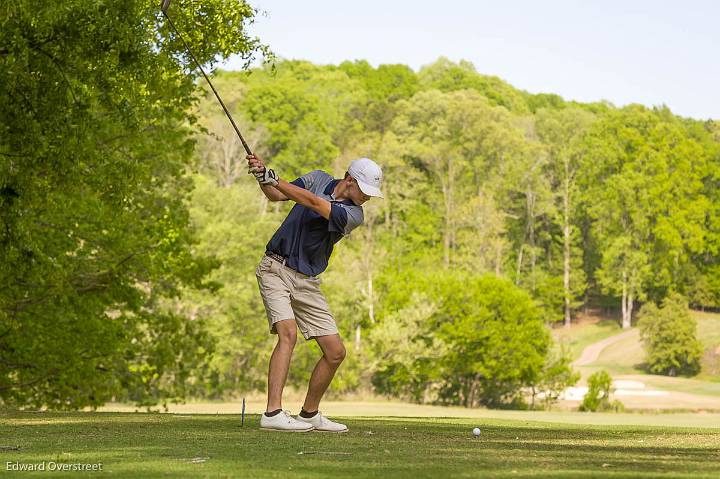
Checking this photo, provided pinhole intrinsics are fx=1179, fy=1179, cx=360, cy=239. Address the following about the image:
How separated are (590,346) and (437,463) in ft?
250

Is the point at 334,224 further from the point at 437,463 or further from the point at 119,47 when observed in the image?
the point at 119,47

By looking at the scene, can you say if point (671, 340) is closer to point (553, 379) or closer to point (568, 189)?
point (553, 379)

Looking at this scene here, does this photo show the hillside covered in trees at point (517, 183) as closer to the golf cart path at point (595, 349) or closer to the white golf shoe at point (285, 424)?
the golf cart path at point (595, 349)

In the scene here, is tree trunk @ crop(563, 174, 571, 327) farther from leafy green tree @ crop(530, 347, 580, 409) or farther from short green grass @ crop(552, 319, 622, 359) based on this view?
leafy green tree @ crop(530, 347, 580, 409)

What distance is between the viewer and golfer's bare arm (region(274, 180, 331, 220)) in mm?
8703

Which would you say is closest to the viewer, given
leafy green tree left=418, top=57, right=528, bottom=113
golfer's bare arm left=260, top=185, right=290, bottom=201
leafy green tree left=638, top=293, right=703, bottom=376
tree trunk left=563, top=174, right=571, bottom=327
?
golfer's bare arm left=260, top=185, right=290, bottom=201

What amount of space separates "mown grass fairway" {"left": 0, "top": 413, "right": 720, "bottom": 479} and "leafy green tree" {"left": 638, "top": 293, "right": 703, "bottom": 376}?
193 feet

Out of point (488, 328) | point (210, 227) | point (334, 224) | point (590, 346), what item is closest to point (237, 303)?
point (210, 227)

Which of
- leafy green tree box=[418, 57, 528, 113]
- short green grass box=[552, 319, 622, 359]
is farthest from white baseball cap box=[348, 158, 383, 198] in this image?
leafy green tree box=[418, 57, 528, 113]

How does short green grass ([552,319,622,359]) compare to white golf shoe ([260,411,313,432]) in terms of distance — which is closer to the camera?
white golf shoe ([260,411,313,432])

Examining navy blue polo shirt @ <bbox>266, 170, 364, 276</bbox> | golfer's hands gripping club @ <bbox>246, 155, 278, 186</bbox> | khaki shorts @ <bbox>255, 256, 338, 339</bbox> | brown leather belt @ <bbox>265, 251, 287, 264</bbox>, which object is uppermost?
golfer's hands gripping club @ <bbox>246, 155, 278, 186</bbox>

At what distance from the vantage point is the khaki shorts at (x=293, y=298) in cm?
920

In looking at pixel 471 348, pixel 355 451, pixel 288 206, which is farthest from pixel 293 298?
pixel 288 206

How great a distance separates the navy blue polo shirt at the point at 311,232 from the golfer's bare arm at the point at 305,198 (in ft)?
0.65
